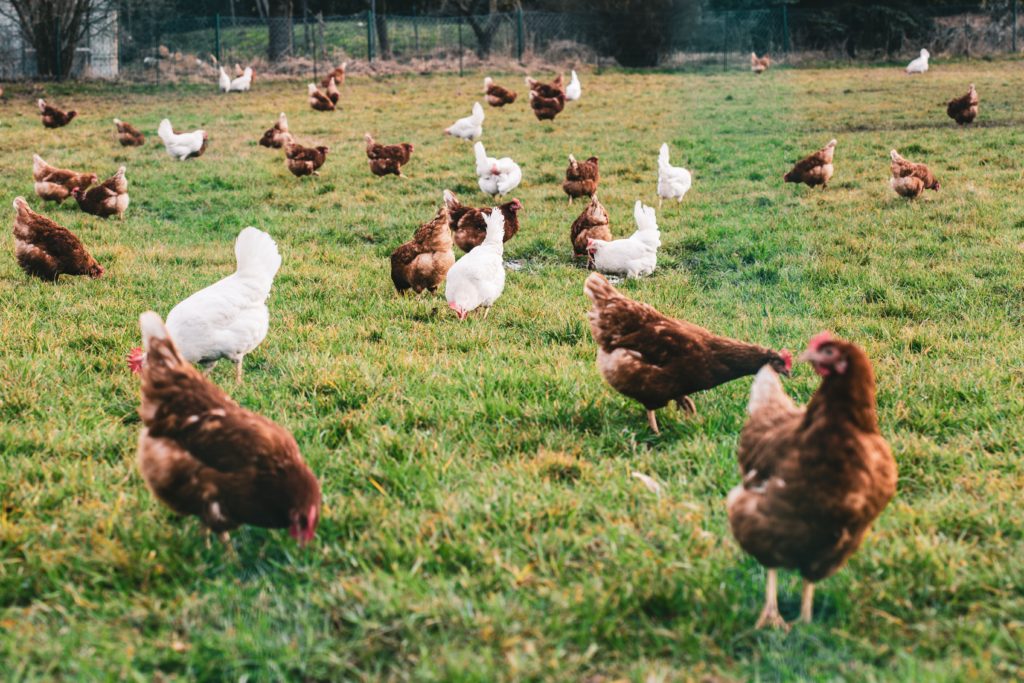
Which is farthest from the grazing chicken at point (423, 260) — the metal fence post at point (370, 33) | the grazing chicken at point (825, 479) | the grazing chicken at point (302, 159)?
the metal fence post at point (370, 33)

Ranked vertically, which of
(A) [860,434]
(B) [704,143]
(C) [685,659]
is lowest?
(C) [685,659]

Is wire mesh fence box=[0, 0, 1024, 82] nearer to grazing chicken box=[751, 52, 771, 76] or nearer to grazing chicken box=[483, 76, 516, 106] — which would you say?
grazing chicken box=[751, 52, 771, 76]

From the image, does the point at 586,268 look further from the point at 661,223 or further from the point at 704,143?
the point at 704,143

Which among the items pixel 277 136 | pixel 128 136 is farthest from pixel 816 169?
pixel 128 136

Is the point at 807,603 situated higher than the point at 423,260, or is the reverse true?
the point at 423,260

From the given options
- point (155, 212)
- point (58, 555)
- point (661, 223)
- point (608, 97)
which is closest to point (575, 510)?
point (58, 555)

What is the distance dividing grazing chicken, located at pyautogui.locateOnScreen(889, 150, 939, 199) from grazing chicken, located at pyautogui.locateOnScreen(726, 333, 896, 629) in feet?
28.2

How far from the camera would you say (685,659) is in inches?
109

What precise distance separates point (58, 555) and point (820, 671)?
2.83m

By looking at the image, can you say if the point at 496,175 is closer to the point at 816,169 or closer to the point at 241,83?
the point at 816,169

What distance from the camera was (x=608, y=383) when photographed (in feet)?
15.5

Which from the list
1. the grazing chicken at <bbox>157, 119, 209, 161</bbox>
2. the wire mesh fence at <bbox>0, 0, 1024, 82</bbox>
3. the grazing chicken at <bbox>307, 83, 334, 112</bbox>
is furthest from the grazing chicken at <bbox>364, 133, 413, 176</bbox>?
the wire mesh fence at <bbox>0, 0, 1024, 82</bbox>

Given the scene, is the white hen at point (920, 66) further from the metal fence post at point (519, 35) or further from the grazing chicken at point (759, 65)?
the metal fence post at point (519, 35)

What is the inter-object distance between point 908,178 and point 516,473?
27.7ft
